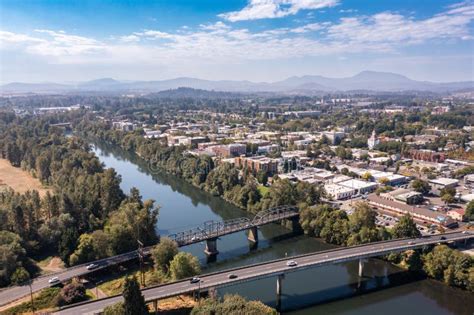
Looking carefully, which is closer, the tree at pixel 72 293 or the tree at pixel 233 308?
the tree at pixel 233 308

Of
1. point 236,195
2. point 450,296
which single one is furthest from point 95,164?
point 450,296

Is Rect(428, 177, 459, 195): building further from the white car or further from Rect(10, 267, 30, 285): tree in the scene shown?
Rect(10, 267, 30, 285): tree

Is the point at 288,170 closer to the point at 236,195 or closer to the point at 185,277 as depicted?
the point at 236,195

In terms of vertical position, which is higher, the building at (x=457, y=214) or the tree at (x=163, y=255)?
the tree at (x=163, y=255)

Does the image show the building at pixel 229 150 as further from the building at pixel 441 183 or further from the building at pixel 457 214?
the building at pixel 457 214

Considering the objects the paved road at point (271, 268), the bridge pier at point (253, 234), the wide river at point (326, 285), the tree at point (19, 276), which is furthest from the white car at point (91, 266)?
the bridge pier at point (253, 234)

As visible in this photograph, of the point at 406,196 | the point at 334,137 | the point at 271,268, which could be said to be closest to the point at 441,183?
the point at 406,196

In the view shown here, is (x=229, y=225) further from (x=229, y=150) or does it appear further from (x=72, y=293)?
(x=229, y=150)
